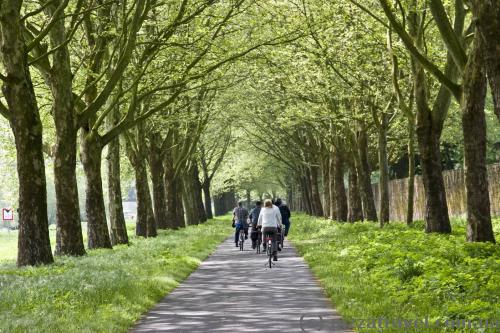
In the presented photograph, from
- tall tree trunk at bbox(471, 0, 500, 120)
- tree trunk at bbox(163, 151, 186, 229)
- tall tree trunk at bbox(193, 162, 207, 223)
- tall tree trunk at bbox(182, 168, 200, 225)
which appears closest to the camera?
tall tree trunk at bbox(471, 0, 500, 120)

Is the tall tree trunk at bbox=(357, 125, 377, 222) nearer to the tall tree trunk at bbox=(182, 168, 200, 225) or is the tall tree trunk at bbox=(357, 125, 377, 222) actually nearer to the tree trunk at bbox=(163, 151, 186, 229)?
the tree trunk at bbox=(163, 151, 186, 229)

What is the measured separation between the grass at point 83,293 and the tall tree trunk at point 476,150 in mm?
6587

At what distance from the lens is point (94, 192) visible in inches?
927

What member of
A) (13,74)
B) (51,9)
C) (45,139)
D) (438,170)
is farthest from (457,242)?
(45,139)

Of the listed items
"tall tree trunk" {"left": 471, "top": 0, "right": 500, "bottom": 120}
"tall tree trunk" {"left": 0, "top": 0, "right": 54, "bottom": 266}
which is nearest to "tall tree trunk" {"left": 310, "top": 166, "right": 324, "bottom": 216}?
"tall tree trunk" {"left": 0, "top": 0, "right": 54, "bottom": 266}

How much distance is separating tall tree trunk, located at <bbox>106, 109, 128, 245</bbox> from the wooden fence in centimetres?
1396

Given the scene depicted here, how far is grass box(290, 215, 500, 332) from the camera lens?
9.09m

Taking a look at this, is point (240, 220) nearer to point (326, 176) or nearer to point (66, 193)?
point (66, 193)

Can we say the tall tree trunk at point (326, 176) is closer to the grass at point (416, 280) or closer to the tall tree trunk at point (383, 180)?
the tall tree trunk at point (383, 180)

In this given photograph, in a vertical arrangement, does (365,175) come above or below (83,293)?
above

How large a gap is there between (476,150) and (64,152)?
1040 centimetres

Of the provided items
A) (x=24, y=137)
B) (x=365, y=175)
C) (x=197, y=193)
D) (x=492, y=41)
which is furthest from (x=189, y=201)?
(x=492, y=41)

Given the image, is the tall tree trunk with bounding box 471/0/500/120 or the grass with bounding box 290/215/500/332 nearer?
the tall tree trunk with bounding box 471/0/500/120

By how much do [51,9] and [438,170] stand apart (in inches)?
451
